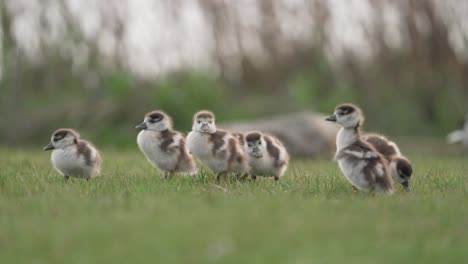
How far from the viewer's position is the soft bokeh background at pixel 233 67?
14.4m

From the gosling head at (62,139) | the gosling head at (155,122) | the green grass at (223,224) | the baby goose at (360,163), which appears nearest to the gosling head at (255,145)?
the green grass at (223,224)

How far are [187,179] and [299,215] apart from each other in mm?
2354

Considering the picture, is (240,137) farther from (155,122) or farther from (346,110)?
(346,110)

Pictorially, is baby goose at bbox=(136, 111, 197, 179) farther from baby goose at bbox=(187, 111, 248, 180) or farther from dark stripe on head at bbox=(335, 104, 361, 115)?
dark stripe on head at bbox=(335, 104, 361, 115)

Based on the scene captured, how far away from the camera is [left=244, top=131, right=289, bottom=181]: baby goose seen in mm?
6973

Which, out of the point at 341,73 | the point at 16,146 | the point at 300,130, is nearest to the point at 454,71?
the point at 341,73

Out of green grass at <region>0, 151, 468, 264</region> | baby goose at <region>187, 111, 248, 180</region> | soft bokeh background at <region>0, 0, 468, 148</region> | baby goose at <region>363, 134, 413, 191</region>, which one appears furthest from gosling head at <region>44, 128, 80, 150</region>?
soft bokeh background at <region>0, 0, 468, 148</region>

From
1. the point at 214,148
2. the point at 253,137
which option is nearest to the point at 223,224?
the point at 214,148

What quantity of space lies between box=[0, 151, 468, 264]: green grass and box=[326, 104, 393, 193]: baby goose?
13cm

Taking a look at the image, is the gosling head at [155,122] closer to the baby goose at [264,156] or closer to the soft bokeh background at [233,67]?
the baby goose at [264,156]

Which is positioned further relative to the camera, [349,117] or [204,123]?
[204,123]

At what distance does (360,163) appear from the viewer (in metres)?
6.20

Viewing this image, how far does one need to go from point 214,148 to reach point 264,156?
496 millimetres

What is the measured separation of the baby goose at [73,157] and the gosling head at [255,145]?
1466 millimetres
